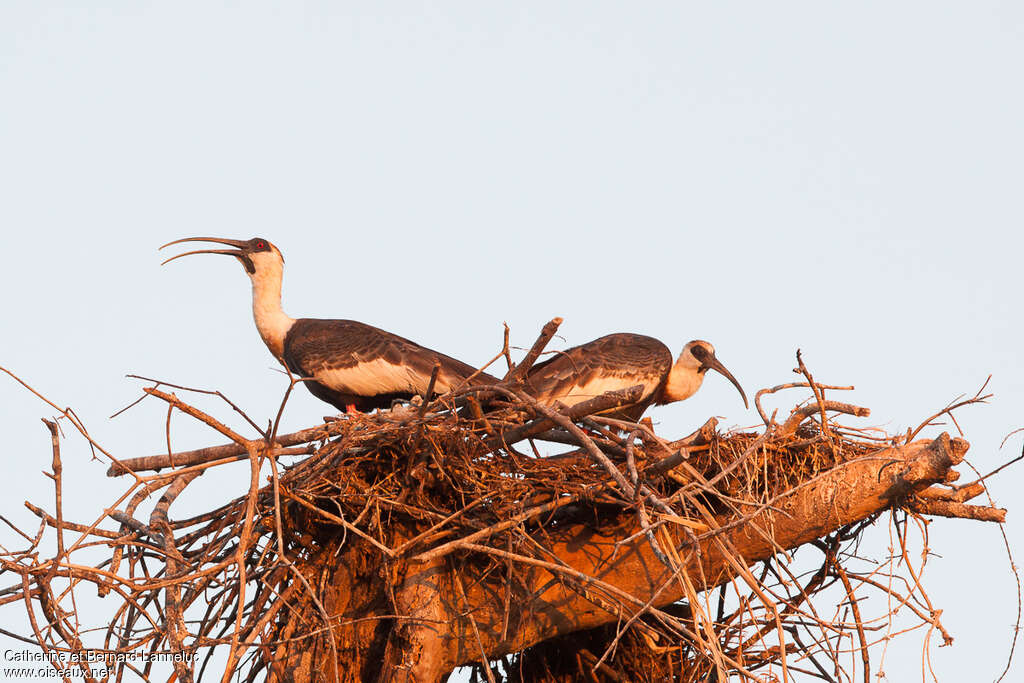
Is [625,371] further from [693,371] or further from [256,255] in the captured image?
[256,255]

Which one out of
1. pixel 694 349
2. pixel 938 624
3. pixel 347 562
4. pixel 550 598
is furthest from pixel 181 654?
pixel 694 349

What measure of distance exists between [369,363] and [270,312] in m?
1.47

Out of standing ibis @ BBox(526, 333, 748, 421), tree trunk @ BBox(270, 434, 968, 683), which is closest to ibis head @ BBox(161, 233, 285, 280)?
standing ibis @ BBox(526, 333, 748, 421)

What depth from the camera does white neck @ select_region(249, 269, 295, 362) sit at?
10422 mm

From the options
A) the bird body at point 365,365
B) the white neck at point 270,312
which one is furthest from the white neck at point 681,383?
the white neck at point 270,312

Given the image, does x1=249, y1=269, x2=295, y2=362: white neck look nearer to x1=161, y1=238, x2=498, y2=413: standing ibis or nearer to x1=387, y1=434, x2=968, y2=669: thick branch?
Result: x1=161, y1=238, x2=498, y2=413: standing ibis

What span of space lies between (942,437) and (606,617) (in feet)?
6.72

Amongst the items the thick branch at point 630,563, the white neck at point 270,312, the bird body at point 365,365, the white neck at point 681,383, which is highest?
the white neck at point 270,312

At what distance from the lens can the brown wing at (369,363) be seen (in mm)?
9461

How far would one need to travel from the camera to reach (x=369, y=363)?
9562 mm

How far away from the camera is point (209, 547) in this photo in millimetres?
6387

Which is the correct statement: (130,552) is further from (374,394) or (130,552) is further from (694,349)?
(694,349)

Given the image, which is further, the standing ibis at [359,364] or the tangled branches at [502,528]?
the standing ibis at [359,364]

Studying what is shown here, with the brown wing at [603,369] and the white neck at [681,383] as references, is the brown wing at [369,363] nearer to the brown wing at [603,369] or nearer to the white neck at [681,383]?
the brown wing at [603,369]
